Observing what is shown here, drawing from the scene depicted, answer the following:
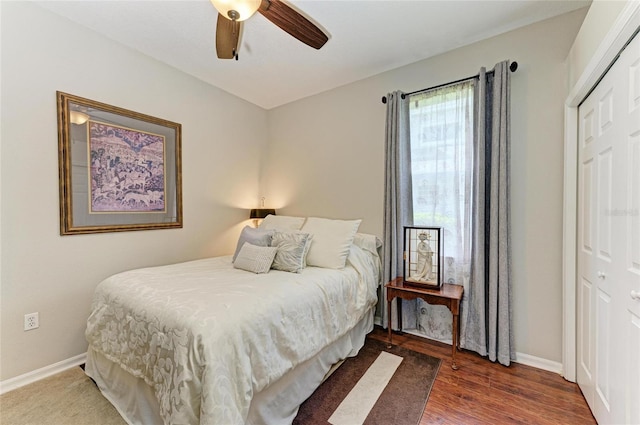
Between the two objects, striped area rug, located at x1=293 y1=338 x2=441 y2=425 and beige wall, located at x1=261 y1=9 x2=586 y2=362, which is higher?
beige wall, located at x1=261 y1=9 x2=586 y2=362

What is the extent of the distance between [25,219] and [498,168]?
3.61m

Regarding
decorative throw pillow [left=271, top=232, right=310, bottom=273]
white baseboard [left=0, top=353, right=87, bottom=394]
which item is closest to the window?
decorative throw pillow [left=271, top=232, right=310, bottom=273]

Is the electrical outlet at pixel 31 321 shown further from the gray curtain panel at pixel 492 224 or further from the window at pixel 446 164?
the gray curtain panel at pixel 492 224

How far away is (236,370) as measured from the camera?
123cm

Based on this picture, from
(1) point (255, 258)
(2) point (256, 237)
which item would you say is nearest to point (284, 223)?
(2) point (256, 237)

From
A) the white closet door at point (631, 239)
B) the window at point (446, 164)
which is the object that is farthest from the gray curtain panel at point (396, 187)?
the white closet door at point (631, 239)

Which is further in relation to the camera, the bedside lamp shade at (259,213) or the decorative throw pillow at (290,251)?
the bedside lamp shade at (259,213)

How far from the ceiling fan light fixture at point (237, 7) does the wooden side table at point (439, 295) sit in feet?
7.31

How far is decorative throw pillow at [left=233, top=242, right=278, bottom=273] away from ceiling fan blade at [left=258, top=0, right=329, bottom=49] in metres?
1.58

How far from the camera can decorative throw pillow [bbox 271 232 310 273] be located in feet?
7.10

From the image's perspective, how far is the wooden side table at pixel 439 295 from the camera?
2.06 m

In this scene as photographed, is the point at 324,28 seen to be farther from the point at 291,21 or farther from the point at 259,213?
Answer: the point at 259,213

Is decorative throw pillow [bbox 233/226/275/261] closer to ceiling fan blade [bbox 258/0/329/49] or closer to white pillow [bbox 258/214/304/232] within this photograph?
white pillow [bbox 258/214/304/232]

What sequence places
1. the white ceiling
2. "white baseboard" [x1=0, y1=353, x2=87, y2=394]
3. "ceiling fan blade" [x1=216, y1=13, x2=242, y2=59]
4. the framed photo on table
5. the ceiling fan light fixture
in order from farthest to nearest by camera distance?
1. the framed photo on table
2. the white ceiling
3. "white baseboard" [x1=0, y1=353, x2=87, y2=394]
4. "ceiling fan blade" [x1=216, y1=13, x2=242, y2=59]
5. the ceiling fan light fixture
